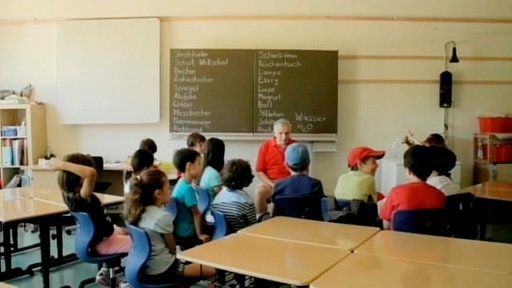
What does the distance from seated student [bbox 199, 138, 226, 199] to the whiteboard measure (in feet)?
8.59

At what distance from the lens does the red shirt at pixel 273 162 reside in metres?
4.77

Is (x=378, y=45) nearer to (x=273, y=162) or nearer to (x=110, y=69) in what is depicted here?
(x=273, y=162)

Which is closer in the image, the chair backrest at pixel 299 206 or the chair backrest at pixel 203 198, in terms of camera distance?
the chair backrest at pixel 299 206

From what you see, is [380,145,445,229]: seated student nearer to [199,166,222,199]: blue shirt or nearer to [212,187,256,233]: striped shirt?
[212,187,256,233]: striped shirt

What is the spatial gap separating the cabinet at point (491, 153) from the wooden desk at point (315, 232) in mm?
3835

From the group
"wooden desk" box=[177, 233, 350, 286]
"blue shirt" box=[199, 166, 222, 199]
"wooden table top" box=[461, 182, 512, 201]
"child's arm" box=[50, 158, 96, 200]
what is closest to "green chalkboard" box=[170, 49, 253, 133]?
"blue shirt" box=[199, 166, 222, 199]

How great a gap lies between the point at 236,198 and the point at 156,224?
65 centimetres

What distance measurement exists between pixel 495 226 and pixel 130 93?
502cm

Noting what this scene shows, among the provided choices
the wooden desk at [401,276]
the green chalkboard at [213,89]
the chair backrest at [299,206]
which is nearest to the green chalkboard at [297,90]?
the green chalkboard at [213,89]

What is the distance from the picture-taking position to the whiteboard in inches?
240

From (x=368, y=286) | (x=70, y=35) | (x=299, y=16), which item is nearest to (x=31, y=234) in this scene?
(x=70, y=35)

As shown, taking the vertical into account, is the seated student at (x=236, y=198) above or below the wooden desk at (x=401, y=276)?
above

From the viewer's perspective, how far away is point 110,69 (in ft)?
20.2

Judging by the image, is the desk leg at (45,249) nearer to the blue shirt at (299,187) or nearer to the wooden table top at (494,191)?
the blue shirt at (299,187)
